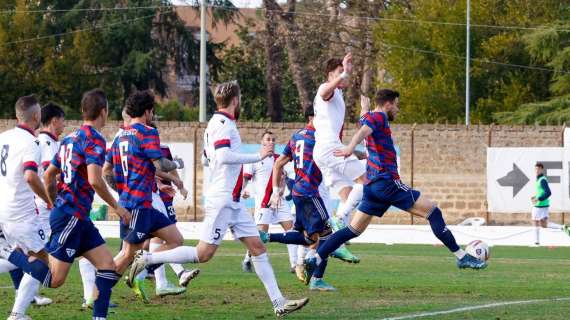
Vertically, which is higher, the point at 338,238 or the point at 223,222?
the point at 223,222

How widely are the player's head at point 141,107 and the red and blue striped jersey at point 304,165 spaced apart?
11.2 ft

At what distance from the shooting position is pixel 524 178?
104 ft

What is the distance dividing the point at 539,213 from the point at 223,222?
725 inches

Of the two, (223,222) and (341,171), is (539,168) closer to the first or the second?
(341,171)

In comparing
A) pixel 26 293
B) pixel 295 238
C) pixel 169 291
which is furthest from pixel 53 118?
pixel 295 238

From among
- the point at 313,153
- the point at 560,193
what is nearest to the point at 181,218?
the point at 560,193

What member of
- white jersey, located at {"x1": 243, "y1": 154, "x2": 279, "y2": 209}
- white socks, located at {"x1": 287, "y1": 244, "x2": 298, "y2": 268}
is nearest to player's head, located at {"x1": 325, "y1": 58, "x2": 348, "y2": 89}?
white socks, located at {"x1": 287, "y1": 244, "x2": 298, "y2": 268}

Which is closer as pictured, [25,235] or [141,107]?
[25,235]

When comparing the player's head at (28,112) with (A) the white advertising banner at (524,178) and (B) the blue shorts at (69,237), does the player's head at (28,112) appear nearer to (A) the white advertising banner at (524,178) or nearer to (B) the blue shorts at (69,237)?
(B) the blue shorts at (69,237)

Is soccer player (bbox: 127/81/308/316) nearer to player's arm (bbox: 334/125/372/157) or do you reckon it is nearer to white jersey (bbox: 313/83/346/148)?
player's arm (bbox: 334/125/372/157)

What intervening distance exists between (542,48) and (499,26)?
4.37 meters

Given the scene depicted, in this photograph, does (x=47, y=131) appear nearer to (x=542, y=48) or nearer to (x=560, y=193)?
(x=560, y=193)

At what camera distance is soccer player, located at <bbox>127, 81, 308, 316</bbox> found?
36.1ft

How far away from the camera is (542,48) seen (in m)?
47.8
